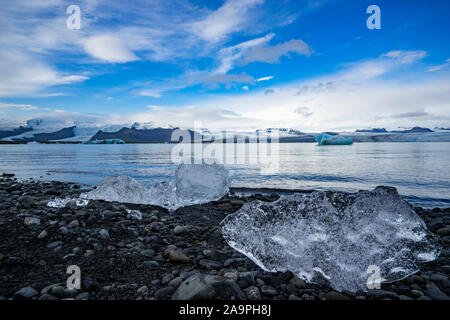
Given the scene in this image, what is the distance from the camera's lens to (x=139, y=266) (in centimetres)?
291

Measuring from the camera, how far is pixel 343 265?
2998mm

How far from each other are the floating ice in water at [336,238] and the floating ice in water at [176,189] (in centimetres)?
257

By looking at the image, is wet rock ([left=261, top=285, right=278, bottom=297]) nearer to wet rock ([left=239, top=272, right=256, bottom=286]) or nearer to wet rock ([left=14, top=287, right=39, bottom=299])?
wet rock ([left=239, top=272, right=256, bottom=286])

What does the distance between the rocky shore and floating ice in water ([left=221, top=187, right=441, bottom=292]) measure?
7.3 inches

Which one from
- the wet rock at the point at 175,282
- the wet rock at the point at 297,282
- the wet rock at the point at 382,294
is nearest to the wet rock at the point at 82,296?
the wet rock at the point at 175,282

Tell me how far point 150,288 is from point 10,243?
202cm

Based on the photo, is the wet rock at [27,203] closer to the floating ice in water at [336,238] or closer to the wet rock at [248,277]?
the floating ice in water at [336,238]

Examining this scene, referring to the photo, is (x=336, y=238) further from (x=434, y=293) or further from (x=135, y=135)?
(x=135, y=135)

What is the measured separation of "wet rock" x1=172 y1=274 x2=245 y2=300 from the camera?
223 centimetres

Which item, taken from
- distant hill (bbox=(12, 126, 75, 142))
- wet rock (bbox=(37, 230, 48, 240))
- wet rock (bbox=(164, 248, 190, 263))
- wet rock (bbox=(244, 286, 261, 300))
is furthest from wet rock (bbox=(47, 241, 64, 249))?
distant hill (bbox=(12, 126, 75, 142))

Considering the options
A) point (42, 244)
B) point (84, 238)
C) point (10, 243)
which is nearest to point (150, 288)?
point (84, 238)

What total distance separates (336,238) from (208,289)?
6.45ft

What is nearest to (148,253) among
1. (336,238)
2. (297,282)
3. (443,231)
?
(297,282)
